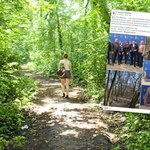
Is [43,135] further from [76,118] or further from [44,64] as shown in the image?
[44,64]

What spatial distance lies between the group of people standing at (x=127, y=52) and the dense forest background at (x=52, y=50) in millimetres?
2935

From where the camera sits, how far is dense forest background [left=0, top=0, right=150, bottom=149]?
7.79 m

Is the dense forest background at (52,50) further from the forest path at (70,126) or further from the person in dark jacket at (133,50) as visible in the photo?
the person in dark jacket at (133,50)

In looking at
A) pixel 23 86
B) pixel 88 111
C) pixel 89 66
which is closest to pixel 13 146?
pixel 88 111

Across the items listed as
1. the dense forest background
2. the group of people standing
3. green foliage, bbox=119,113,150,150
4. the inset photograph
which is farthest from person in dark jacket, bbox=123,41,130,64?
the dense forest background

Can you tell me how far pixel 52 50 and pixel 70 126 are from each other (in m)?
17.0

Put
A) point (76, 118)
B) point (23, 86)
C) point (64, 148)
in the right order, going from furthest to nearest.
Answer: point (23, 86), point (76, 118), point (64, 148)

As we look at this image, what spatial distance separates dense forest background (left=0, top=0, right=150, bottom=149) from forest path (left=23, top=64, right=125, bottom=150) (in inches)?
18.6

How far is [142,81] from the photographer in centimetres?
405

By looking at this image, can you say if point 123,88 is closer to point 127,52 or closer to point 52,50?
point 127,52

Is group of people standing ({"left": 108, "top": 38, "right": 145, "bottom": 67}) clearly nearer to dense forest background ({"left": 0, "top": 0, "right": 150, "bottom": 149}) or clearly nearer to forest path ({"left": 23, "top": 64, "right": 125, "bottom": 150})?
dense forest background ({"left": 0, "top": 0, "right": 150, "bottom": 149})

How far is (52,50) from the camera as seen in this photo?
25016 mm

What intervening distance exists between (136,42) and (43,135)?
4.55 m

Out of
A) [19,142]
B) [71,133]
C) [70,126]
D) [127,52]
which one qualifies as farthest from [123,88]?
[70,126]
